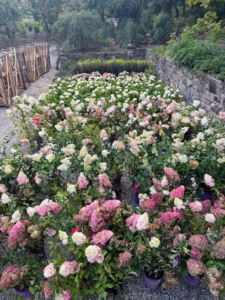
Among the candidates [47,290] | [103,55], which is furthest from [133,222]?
[103,55]

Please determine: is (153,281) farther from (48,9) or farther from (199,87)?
(48,9)

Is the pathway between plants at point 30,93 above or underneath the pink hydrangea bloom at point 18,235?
underneath

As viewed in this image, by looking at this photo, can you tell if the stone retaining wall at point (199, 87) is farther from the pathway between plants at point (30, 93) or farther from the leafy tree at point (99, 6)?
the leafy tree at point (99, 6)

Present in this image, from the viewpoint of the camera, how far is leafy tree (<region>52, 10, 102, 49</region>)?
40.5ft

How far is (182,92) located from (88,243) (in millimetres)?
4450

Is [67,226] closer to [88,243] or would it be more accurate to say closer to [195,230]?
[88,243]

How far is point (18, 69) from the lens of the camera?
25.1 feet

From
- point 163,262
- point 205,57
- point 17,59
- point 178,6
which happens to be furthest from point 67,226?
point 178,6

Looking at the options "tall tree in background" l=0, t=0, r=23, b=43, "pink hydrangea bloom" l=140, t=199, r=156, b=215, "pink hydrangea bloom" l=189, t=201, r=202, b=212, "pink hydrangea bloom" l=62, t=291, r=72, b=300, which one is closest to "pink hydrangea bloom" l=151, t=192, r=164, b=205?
"pink hydrangea bloom" l=140, t=199, r=156, b=215

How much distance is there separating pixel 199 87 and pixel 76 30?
1042 centimetres

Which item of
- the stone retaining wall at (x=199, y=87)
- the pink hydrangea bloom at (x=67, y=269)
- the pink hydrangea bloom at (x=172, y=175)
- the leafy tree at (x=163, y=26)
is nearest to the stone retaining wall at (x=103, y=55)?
the leafy tree at (x=163, y=26)

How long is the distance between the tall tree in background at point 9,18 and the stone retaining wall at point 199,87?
2128 cm

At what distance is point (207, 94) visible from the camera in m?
3.92

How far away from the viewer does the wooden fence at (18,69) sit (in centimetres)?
648
